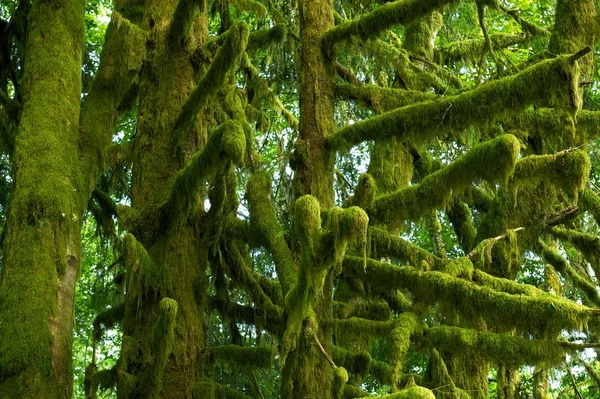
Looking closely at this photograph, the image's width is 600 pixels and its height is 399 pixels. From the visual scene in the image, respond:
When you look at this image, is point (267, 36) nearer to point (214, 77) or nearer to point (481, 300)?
point (214, 77)

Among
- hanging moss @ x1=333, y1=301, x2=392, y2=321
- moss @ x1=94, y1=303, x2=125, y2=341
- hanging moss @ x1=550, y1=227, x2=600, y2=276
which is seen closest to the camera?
moss @ x1=94, y1=303, x2=125, y2=341

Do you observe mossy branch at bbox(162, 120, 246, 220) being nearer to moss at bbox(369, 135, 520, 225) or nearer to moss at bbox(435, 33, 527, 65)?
moss at bbox(369, 135, 520, 225)

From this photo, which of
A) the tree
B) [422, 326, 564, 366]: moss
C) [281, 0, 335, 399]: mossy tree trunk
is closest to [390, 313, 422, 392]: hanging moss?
the tree

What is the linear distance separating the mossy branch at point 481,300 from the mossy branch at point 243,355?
4.19ft

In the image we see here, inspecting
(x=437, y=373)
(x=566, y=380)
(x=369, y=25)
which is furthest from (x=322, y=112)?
(x=566, y=380)

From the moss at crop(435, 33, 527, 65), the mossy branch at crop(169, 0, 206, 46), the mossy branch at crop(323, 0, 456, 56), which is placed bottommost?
the mossy branch at crop(323, 0, 456, 56)

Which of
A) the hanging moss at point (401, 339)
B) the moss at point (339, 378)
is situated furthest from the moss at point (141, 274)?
the hanging moss at point (401, 339)

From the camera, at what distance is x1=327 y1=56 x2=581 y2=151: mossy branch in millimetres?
5562

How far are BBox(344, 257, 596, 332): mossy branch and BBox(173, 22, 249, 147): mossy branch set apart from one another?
164cm

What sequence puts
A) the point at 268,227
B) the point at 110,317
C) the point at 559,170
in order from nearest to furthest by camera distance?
the point at 559,170 < the point at 268,227 < the point at 110,317

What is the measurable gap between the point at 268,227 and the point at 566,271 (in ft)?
12.9

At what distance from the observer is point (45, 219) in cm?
649

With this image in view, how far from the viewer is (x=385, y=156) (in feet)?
29.1

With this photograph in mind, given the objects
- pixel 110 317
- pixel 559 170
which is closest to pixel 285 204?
pixel 110 317
